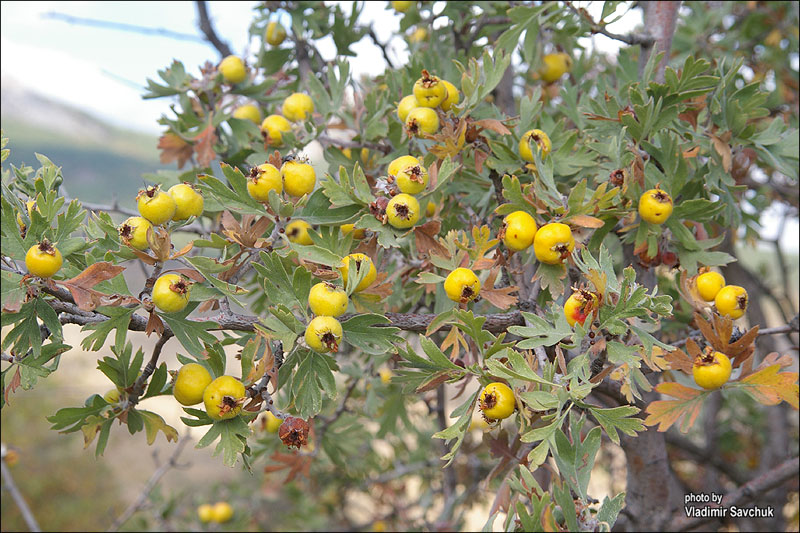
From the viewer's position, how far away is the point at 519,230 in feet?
4.68

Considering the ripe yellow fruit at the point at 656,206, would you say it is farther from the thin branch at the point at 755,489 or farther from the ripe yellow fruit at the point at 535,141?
the thin branch at the point at 755,489

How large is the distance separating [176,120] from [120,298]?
3.76 ft

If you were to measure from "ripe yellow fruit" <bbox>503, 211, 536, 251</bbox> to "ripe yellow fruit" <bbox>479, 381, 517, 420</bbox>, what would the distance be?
0.34m

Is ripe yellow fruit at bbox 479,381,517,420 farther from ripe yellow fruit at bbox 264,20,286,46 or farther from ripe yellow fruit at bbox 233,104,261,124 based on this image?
ripe yellow fruit at bbox 264,20,286,46

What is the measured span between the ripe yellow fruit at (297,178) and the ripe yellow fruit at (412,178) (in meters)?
0.21

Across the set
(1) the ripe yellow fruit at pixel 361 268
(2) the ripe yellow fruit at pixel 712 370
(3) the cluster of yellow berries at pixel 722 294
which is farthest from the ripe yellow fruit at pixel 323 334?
(3) the cluster of yellow berries at pixel 722 294

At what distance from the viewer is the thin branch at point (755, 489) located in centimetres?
231

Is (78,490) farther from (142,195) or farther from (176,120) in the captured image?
(142,195)

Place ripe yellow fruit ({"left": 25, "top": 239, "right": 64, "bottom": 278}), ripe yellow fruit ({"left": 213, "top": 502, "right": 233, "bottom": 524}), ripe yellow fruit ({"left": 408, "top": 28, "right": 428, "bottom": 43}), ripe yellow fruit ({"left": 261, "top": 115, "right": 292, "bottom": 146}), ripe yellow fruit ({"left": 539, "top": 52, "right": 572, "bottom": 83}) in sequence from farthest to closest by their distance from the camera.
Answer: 1. ripe yellow fruit ({"left": 213, "top": 502, "right": 233, "bottom": 524})
2. ripe yellow fruit ({"left": 408, "top": 28, "right": 428, "bottom": 43})
3. ripe yellow fruit ({"left": 539, "top": 52, "right": 572, "bottom": 83})
4. ripe yellow fruit ({"left": 261, "top": 115, "right": 292, "bottom": 146})
5. ripe yellow fruit ({"left": 25, "top": 239, "right": 64, "bottom": 278})

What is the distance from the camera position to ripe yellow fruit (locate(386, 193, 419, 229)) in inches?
54.0

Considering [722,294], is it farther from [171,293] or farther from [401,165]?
[171,293]

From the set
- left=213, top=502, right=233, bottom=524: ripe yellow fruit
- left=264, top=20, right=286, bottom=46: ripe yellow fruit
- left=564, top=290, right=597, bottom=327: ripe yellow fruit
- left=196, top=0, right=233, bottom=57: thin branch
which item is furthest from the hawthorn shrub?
left=213, top=502, right=233, bottom=524: ripe yellow fruit

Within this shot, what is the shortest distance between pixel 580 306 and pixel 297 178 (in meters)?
0.69

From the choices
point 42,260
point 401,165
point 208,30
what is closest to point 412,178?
point 401,165
